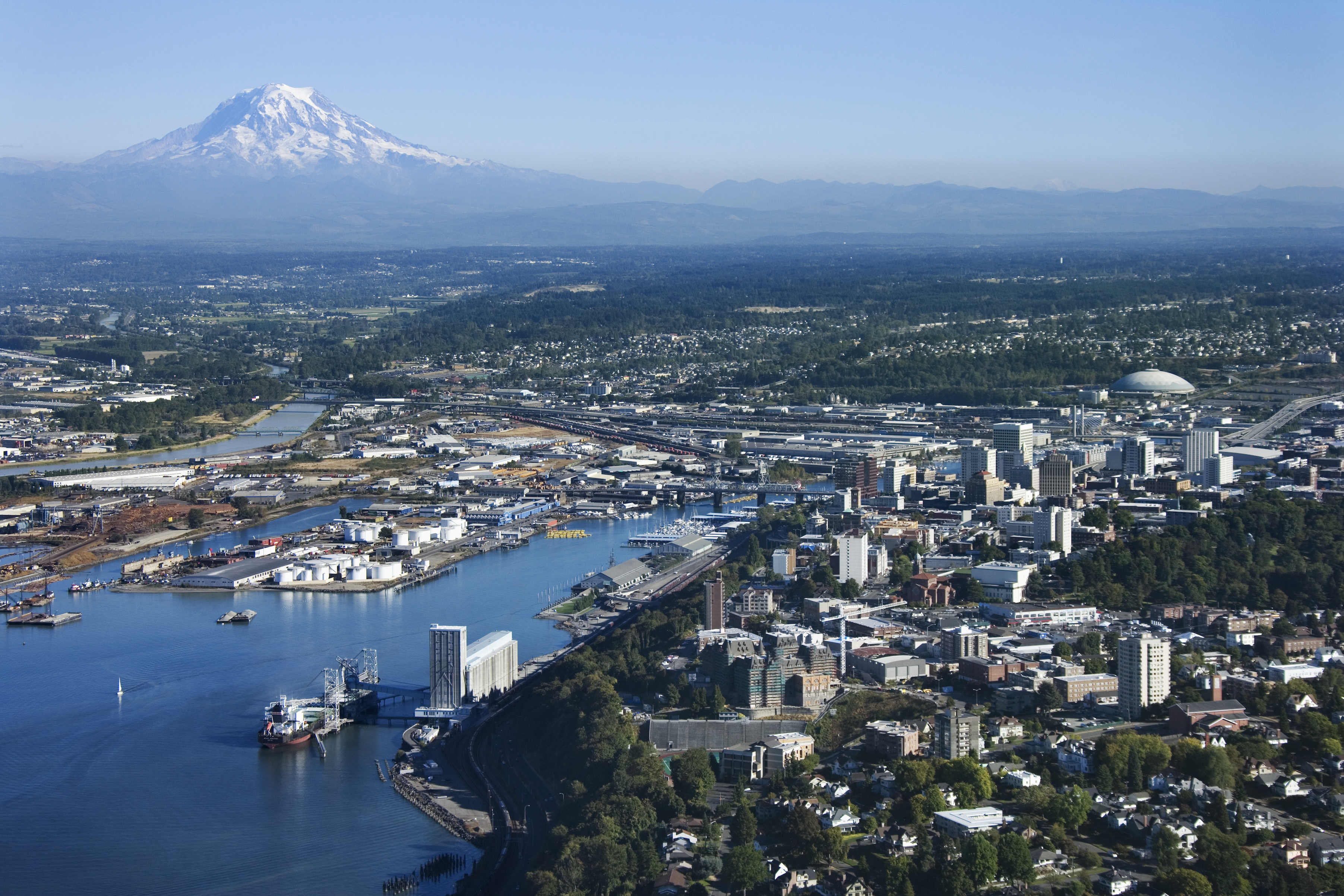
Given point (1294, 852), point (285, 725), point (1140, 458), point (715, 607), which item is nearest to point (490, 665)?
point (285, 725)

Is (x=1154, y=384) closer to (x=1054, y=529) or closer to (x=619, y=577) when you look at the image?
(x=1054, y=529)

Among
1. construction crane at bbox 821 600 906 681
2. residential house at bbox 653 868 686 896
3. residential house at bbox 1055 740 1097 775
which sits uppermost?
residential house at bbox 1055 740 1097 775

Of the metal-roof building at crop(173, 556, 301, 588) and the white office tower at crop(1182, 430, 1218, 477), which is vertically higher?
the white office tower at crop(1182, 430, 1218, 477)

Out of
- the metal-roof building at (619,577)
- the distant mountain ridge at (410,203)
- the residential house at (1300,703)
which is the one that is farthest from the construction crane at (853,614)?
the distant mountain ridge at (410,203)

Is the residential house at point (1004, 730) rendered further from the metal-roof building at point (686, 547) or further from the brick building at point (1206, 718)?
the metal-roof building at point (686, 547)

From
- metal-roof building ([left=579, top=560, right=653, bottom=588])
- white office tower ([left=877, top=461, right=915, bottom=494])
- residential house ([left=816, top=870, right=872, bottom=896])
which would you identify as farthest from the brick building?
white office tower ([left=877, top=461, right=915, bottom=494])

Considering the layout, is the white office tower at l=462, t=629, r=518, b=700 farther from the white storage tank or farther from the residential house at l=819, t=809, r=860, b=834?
the white storage tank
